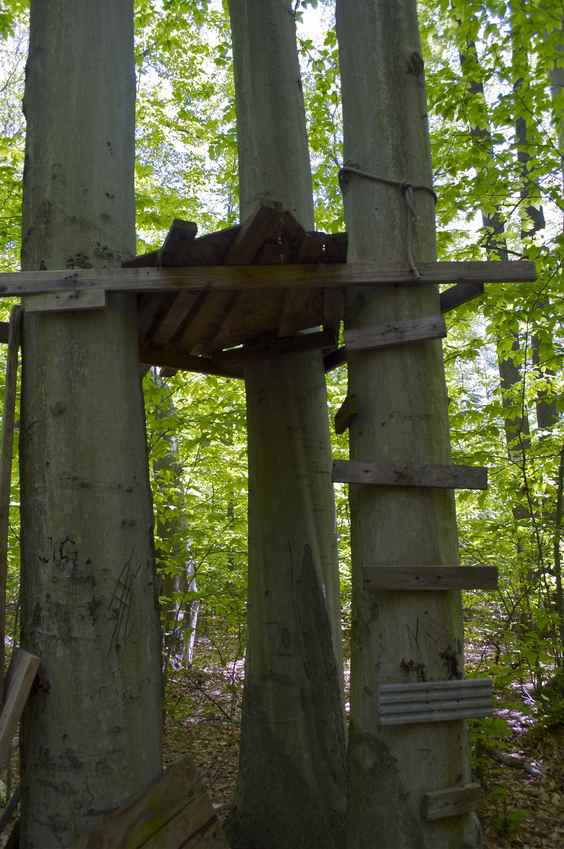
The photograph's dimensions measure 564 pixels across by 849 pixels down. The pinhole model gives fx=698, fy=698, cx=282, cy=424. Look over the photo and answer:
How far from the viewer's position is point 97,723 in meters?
3.09

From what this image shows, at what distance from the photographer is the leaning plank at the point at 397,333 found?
3.45 meters

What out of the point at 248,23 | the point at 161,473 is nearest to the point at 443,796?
the point at 161,473

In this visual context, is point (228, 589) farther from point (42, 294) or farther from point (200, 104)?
point (200, 104)

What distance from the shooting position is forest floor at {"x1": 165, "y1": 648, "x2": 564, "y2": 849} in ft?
14.5

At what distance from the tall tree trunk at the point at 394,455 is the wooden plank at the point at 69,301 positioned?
130 cm

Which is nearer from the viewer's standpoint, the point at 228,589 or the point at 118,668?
the point at 118,668

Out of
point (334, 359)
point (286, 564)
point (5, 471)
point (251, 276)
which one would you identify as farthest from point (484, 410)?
point (5, 471)

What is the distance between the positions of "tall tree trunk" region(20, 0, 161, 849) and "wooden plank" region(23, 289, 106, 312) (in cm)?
8

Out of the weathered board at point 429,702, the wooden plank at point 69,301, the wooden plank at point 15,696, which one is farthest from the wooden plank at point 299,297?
the wooden plank at point 15,696

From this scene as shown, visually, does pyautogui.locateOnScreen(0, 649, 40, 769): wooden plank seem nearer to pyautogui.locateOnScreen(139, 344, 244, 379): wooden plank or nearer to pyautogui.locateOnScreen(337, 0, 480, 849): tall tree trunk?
pyautogui.locateOnScreen(337, 0, 480, 849): tall tree trunk

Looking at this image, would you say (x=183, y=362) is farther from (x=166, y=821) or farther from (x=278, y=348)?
(x=166, y=821)

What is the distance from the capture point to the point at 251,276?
11.2 ft

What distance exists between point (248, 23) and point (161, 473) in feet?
13.0

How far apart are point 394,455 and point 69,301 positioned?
68.3 inches
